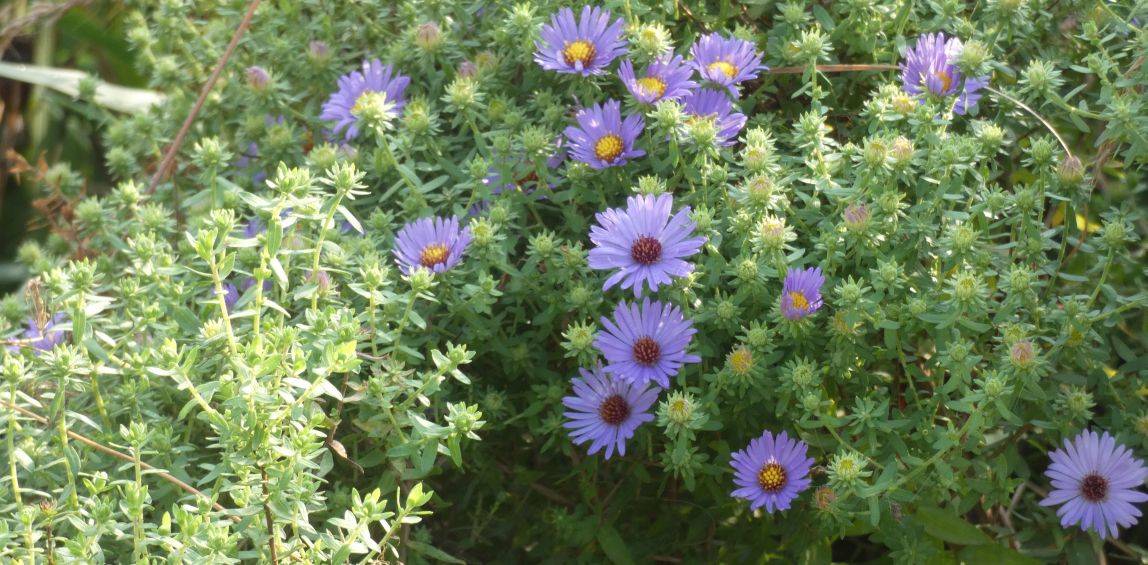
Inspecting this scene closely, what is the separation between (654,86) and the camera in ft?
4.69

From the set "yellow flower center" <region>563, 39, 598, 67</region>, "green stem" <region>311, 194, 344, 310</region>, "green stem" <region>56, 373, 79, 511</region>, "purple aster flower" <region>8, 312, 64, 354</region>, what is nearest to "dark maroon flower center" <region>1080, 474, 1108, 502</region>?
"yellow flower center" <region>563, 39, 598, 67</region>

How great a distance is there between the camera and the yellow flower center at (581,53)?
58.6 inches

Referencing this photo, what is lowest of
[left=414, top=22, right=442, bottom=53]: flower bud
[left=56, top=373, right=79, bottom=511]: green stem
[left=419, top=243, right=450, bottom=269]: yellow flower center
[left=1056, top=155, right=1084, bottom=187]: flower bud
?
[left=56, top=373, right=79, bottom=511]: green stem

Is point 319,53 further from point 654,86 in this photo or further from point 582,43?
point 654,86

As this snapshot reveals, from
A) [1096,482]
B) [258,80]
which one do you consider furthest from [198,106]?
[1096,482]

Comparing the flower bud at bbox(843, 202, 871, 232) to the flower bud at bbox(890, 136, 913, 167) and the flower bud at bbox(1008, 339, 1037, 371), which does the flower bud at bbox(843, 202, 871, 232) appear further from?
the flower bud at bbox(1008, 339, 1037, 371)

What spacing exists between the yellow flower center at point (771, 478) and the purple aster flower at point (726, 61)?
44 cm

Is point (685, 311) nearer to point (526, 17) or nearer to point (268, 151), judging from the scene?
point (526, 17)

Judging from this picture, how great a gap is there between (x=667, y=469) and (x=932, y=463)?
0.88ft

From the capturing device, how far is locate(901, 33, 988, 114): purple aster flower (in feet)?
4.58

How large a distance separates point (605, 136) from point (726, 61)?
0.17 metres

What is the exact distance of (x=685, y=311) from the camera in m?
1.33

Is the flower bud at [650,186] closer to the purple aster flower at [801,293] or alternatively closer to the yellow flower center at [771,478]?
the purple aster flower at [801,293]

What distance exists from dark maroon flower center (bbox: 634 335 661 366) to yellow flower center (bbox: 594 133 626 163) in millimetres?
225
